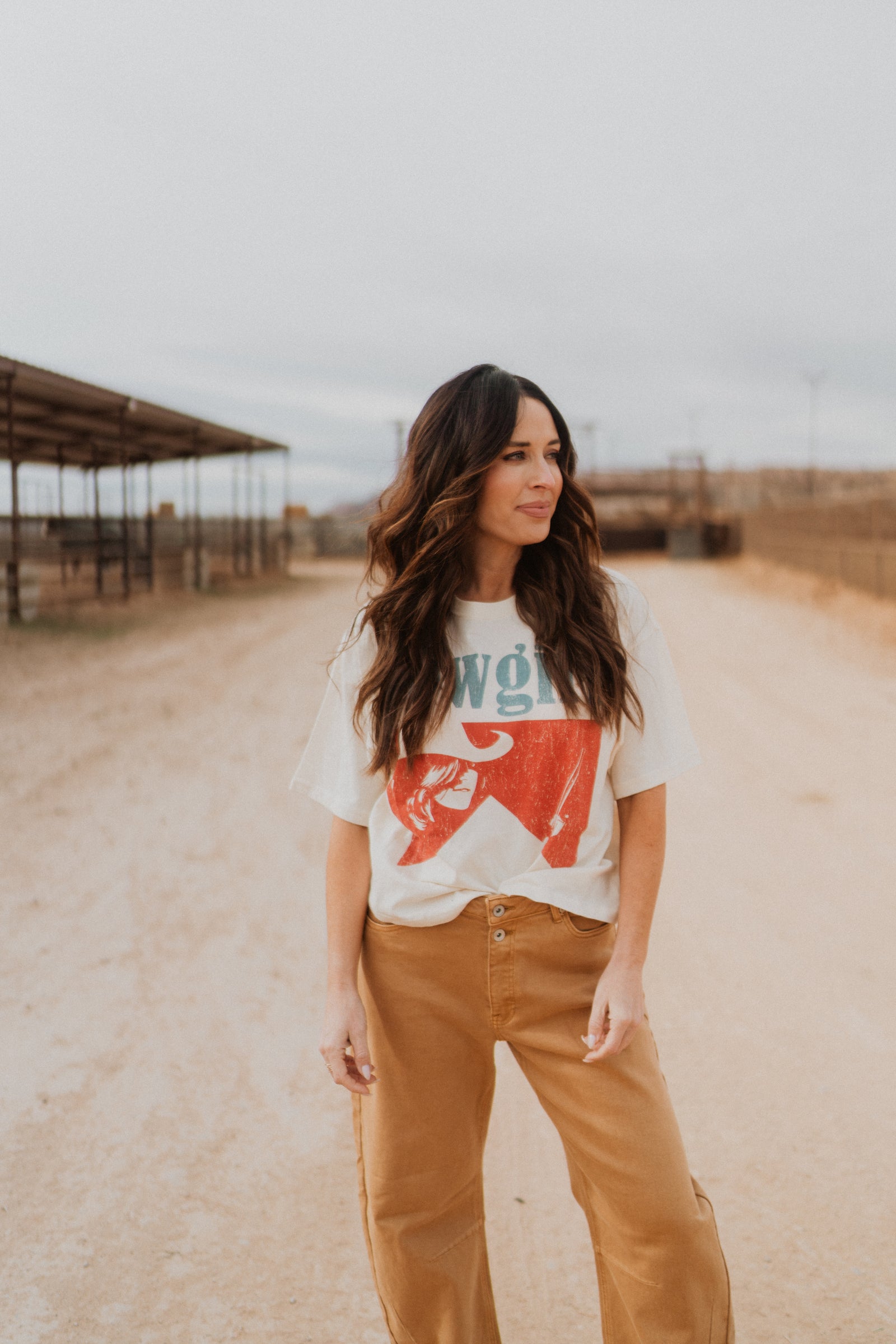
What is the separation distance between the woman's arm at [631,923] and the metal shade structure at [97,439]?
1153cm

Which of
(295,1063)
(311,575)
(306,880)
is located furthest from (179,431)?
(295,1063)

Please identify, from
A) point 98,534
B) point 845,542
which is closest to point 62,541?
point 98,534

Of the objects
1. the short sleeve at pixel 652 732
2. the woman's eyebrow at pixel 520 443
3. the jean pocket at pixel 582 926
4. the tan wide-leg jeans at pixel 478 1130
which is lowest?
the tan wide-leg jeans at pixel 478 1130

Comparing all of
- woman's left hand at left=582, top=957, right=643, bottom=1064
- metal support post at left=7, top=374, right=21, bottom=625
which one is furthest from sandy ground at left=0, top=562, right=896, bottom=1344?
metal support post at left=7, top=374, right=21, bottom=625

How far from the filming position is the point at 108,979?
357 cm

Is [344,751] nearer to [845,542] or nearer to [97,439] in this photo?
[845,542]

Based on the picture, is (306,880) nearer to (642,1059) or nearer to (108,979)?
(108,979)

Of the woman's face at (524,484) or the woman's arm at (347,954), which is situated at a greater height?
the woman's face at (524,484)

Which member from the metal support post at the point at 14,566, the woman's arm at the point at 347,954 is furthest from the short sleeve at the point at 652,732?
the metal support post at the point at 14,566

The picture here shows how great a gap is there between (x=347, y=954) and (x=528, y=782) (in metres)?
0.42

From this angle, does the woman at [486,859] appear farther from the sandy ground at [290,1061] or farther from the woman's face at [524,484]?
the sandy ground at [290,1061]

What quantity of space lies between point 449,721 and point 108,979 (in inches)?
102

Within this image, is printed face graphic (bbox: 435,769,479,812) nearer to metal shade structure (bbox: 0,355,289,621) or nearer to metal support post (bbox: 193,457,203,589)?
metal shade structure (bbox: 0,355,289,621)

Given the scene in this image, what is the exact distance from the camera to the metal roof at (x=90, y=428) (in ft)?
40.7
